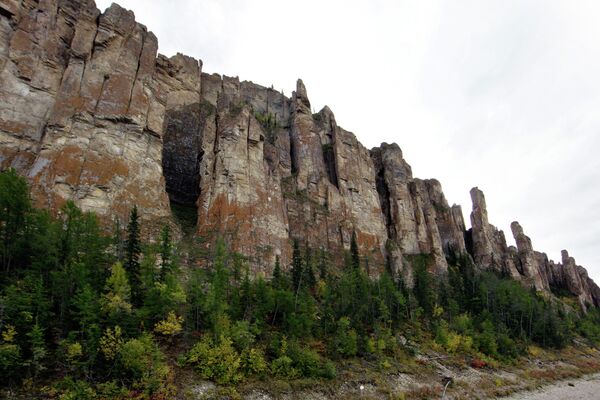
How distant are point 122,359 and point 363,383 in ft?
71.8

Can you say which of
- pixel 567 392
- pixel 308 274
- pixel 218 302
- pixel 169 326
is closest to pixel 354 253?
pixel 308 274

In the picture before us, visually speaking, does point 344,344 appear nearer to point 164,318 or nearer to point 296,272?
point 296,272

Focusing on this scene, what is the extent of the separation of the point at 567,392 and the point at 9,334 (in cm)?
5677

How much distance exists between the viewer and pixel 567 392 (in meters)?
45.0

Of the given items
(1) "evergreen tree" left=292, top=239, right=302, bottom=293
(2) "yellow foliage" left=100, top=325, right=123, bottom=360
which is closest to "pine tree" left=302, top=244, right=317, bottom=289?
(1) "evergreen tree" left=292, top=239, right=302, bottom=293

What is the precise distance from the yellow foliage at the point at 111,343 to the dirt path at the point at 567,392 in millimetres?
38611

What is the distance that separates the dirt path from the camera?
135 ft

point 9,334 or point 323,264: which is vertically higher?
point 323,264

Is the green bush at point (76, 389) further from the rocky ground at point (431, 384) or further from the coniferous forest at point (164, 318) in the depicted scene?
the rocky ground at point (431, 384)

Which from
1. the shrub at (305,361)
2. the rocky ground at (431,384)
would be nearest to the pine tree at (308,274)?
the rocky ground at (431,384)

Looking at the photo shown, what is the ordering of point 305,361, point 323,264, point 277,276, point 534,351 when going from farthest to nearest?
point 323,264 → point 534,351 → point 277,276 → point 305,361

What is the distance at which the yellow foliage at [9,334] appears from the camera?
25266 millimetres

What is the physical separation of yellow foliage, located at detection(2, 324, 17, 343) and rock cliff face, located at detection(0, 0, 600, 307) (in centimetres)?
2078

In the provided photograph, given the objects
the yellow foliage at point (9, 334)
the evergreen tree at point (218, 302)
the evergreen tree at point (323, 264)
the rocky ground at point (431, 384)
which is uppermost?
the evergreen tree at point (323, 264)
